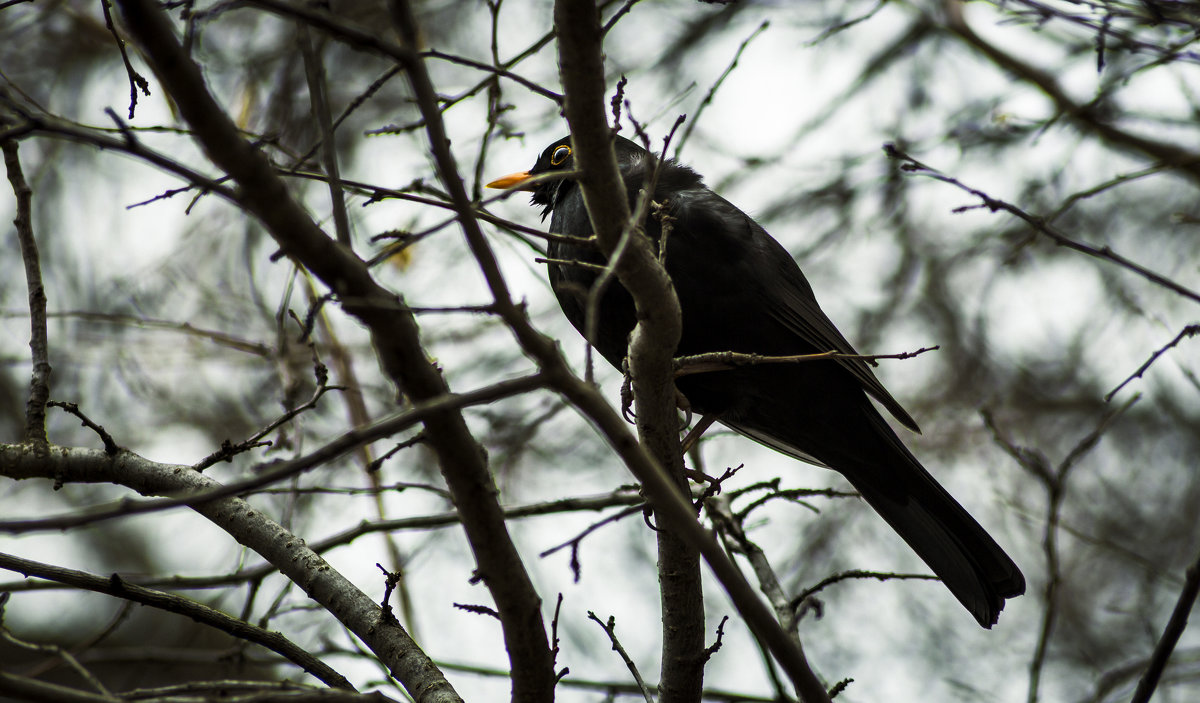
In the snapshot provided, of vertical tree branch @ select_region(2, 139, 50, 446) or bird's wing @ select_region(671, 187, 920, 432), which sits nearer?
vertical tree branch @ select_region(2, 139, 50, 446)

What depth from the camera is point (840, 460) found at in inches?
158

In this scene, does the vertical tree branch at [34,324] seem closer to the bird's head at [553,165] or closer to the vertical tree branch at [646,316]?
the vertical tree branch at [646,316]

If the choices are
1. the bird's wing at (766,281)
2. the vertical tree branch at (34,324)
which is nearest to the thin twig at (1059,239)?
the bird's wing at (766,281)

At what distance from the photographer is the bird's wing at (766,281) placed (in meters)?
3.76

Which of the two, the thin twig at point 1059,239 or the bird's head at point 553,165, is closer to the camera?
the thin twig at point 1059,239

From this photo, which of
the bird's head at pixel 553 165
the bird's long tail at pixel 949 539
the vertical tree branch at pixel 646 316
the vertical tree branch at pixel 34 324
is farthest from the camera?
the bird's head at pixel 553 165

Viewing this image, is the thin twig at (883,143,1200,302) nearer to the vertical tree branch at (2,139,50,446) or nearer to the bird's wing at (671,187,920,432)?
the bird's wing at (671,187,920,432)

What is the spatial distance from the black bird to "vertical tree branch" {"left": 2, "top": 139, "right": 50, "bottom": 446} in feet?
5.76

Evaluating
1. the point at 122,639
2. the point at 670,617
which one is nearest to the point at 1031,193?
the point at 670,617

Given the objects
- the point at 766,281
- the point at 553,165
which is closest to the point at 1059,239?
the point at 766,281

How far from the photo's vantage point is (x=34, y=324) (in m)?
2.51

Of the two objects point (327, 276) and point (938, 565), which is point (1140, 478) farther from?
point (327, 276)

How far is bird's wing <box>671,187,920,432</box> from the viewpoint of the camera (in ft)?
12.3

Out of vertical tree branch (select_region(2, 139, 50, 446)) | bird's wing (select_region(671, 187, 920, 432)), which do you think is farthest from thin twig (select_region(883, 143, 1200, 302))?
vertical tree branch (select_region(2, 139, 50, 446))
